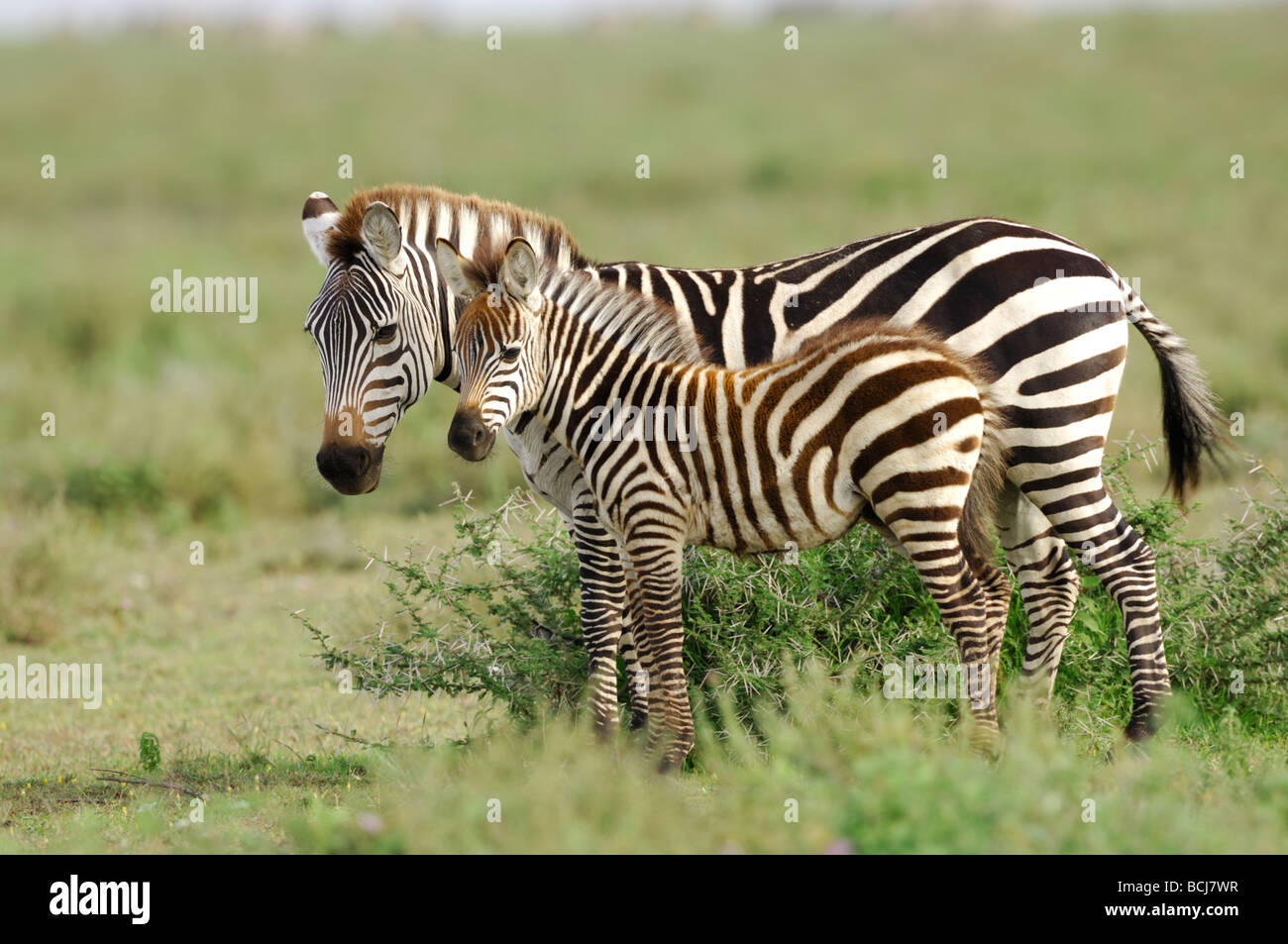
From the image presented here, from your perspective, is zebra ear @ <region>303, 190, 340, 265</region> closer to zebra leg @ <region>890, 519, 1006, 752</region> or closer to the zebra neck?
the zebra neck

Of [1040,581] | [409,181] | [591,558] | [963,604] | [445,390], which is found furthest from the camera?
[409,181]

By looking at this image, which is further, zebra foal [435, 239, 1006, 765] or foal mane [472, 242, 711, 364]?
foal mane [472, 242, 711, 364]

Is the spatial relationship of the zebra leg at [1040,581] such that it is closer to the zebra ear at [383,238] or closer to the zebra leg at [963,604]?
the zebra leg at [963,604]

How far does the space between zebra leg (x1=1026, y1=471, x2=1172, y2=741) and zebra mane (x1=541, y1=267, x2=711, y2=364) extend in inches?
73.1

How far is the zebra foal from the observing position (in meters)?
5.71

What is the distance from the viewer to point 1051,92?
35.2m

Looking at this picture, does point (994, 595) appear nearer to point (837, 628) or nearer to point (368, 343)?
point (837, 628)

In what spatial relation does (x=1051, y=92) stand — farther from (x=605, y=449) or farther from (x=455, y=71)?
(x=605, y=449)

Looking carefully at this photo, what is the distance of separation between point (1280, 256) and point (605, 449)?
20584mm

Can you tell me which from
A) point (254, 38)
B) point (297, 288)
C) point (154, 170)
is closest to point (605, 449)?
point (297, 288)

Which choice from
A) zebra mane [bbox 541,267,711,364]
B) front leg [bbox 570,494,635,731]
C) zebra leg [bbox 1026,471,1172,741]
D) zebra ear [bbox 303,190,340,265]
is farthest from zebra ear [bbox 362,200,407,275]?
zebra leg [bbox 1026,471,1172,741]

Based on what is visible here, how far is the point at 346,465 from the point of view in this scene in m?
6.46

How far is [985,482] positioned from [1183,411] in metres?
1.82

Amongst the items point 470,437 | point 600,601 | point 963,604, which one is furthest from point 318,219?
point 963,604
